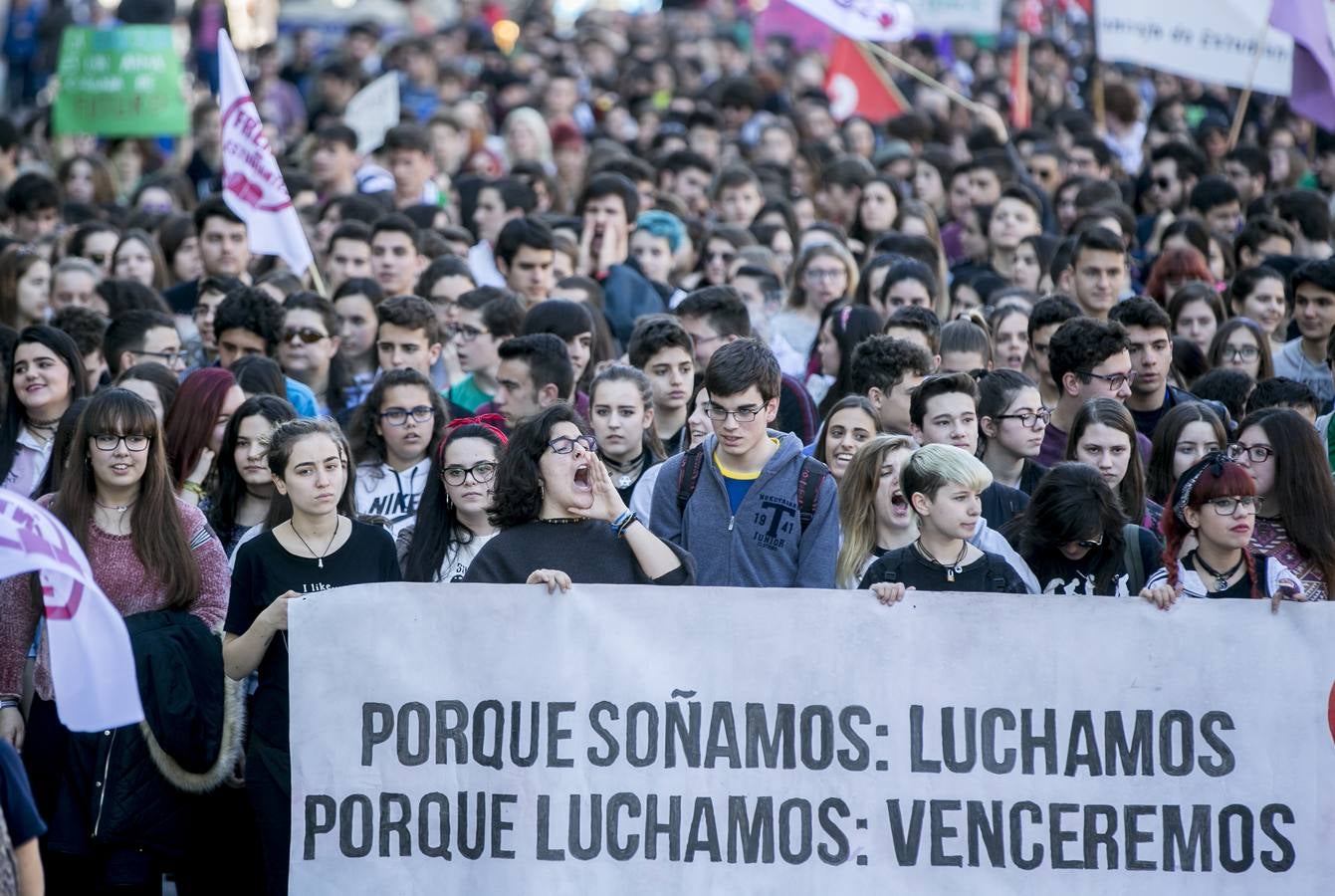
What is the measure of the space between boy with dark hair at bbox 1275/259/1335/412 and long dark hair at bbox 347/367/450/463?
3986mm

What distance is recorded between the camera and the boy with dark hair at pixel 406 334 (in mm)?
8930

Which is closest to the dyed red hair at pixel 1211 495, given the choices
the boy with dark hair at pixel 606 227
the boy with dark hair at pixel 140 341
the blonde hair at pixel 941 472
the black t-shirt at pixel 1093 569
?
the black t-shirt at pixel 1093 569

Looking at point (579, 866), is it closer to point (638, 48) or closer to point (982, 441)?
point (982, 441)

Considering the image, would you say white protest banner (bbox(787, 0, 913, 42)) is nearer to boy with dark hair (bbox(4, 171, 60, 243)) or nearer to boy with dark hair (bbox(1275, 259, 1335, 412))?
boy with dark hair (bbox(4, 171, 60, 243))

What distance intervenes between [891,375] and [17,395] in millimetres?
3499

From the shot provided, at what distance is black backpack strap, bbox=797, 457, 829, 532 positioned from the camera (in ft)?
20.4

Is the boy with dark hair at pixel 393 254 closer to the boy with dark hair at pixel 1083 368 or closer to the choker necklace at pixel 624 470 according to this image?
the choker necklace at pixel 624 470

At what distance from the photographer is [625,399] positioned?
23.7 ft

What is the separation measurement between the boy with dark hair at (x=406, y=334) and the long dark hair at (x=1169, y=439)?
10.8 ft

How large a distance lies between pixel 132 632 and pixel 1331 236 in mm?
8863

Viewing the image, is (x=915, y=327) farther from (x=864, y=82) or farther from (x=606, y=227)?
(x=864, y=82)

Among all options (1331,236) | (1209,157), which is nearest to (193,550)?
(1331,236)

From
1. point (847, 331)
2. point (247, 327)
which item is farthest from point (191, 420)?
point (847, 331)

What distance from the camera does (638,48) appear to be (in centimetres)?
2677
